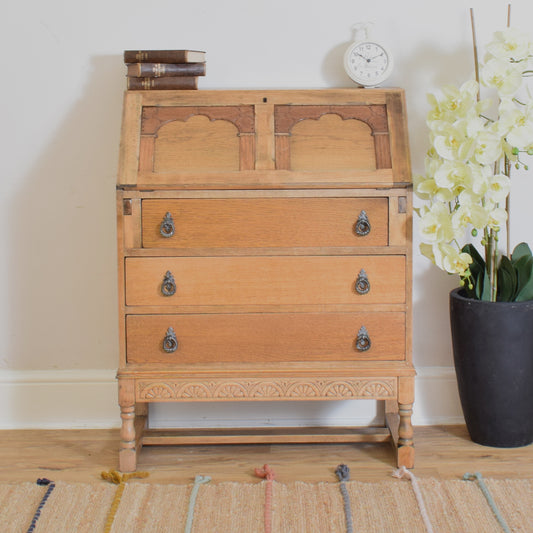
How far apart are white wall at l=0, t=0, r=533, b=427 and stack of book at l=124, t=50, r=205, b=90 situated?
0.23 m

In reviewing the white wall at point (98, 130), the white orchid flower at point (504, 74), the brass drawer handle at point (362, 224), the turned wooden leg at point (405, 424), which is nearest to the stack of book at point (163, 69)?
the white wall at point (98, 130)

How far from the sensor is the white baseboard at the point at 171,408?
106 inches

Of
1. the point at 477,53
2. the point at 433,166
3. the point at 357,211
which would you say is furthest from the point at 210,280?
the point at 477,53

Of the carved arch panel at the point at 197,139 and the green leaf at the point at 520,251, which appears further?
the green leaf at the point at 520,251

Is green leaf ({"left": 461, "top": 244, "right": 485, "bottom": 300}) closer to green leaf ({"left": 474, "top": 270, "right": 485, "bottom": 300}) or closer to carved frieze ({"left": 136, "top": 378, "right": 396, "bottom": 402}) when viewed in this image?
green leaf ({"left": 474, "top": 270, "right": 485, "bottom": 300})

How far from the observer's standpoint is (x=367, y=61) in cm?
245

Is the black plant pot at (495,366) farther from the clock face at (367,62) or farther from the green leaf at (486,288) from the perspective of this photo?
the clock face at (367,62)

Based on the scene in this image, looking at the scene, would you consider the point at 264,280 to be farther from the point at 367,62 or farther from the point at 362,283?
the point at 367,62

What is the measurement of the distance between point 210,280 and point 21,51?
3.95 ft

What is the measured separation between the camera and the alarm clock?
2439 millimetres

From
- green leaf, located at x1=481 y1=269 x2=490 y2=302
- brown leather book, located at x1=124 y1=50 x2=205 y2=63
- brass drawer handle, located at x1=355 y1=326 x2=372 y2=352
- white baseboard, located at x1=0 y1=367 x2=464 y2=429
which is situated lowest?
white baseboard, located at x1=0 y1=367 x2=464 y2=429

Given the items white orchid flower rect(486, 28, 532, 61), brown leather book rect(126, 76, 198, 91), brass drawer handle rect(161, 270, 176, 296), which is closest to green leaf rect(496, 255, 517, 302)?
white orchid flower rect(486, 28, 532, 61)

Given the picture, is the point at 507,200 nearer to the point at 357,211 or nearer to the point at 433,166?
the point at 433,166

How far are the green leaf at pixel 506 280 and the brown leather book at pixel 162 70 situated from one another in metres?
1.28
